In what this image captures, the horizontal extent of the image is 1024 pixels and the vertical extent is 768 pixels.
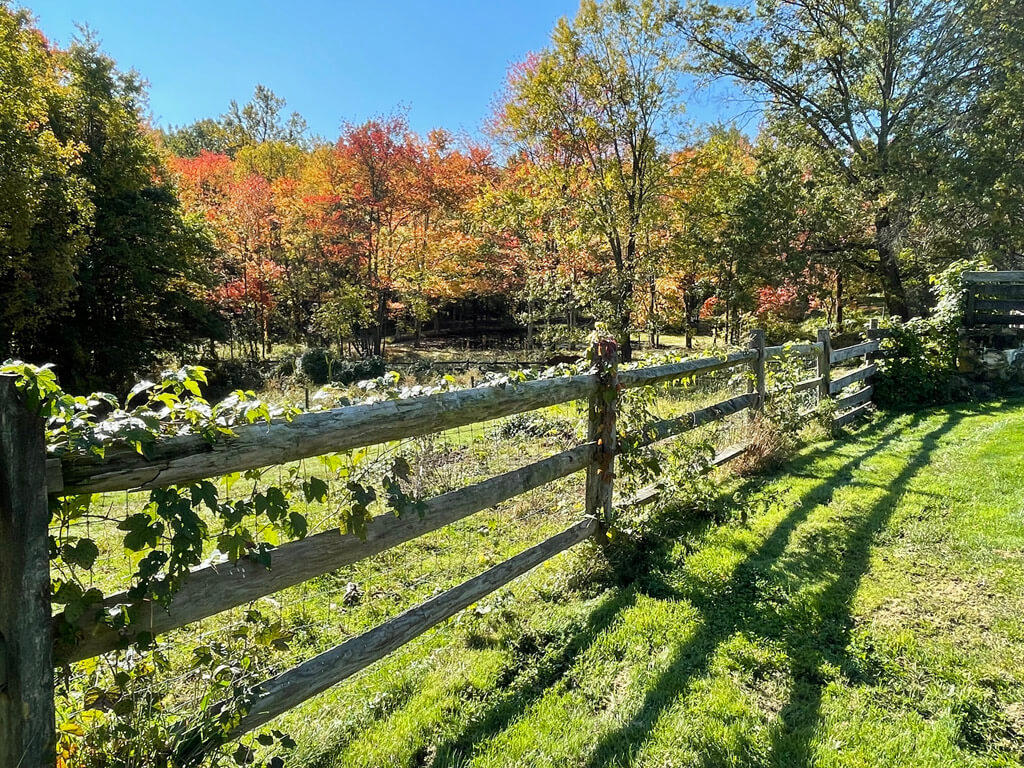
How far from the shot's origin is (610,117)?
1628 cm

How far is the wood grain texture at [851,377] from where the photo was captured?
27.2 ft

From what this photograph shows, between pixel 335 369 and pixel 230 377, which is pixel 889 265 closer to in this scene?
pixel 335 369

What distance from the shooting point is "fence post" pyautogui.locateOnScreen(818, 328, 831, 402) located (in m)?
Answer: 8.08

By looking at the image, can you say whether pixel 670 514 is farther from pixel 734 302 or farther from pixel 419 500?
pixel 734 302

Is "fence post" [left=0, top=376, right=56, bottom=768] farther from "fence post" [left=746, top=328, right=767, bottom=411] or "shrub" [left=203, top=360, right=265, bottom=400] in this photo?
"shrub" [left=203, top=360, right=265, bottom=400]

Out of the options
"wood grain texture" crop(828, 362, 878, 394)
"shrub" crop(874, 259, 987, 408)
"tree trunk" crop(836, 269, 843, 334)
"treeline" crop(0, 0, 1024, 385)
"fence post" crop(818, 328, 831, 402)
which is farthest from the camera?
"tree trunk" crop(836, 269, 843, 334)

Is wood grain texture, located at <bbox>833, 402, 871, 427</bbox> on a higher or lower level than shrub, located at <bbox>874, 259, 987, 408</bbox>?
lower

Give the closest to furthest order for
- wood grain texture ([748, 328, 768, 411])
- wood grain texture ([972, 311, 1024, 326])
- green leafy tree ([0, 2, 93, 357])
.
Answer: wood grain texture ([748, 328, 768, 411]) < wood grain texture ([972, 311, 1024, 326]) < green leafy tree ([0, 2, 93, 357])

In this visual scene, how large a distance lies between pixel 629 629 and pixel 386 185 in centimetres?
2364

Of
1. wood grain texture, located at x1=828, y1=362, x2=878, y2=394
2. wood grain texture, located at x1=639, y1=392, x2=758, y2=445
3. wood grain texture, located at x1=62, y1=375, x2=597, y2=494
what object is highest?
wood grain texture, located at x1=62, y1=375, x2=597, y2=494

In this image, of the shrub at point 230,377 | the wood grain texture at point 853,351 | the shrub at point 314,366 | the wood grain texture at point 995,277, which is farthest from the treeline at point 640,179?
the wood grain texture at point 853,351

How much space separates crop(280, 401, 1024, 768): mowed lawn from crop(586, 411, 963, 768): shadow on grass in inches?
0.5

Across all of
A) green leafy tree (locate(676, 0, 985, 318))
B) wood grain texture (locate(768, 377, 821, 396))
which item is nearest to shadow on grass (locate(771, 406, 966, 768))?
wood grain texture (locate(768, 377, 821, 396))

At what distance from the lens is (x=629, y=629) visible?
3377 millimetres
